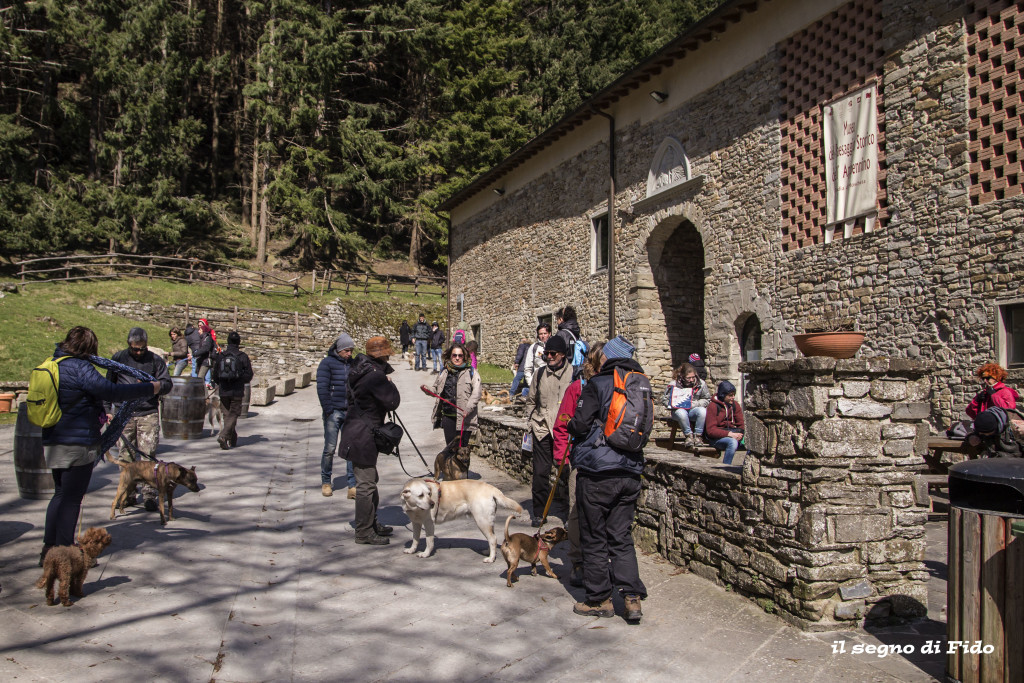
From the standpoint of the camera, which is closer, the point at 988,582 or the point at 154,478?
the point at 988,582

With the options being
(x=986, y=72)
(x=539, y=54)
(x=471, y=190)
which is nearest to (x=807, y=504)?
(x=986, y=72)

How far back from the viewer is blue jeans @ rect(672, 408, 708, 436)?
31.2 feet

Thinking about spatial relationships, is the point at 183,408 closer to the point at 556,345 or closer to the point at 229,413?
the point at 229,413

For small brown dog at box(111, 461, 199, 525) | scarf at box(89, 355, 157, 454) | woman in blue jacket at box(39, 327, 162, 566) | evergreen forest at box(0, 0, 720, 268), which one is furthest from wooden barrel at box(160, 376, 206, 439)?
evergreen forest at box(0, 0, 720, 268)

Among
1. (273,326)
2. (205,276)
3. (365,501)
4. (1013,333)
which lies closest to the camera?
(365,501)

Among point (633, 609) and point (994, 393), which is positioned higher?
point (994, 393)

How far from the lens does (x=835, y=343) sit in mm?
4277

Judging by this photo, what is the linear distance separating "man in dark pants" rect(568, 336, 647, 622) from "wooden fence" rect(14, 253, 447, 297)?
94.2ft

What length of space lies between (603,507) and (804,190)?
9165 millimetres

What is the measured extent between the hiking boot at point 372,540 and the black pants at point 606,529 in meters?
2.10

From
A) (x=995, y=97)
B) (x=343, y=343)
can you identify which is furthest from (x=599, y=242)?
(x=343, y=343)

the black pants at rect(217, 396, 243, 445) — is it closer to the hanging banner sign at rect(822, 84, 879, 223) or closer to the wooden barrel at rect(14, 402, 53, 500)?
the wooden barrel at rect(14, 402, 53, 500)

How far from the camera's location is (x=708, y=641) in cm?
397

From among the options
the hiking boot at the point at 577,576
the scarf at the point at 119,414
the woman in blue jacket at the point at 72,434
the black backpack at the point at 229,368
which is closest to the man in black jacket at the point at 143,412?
the scarf at the point at 119,414
